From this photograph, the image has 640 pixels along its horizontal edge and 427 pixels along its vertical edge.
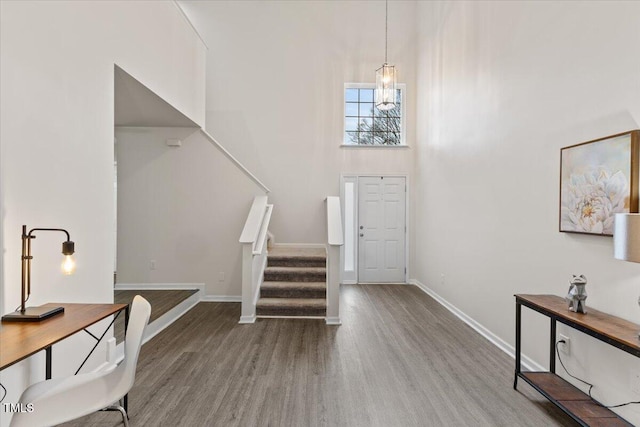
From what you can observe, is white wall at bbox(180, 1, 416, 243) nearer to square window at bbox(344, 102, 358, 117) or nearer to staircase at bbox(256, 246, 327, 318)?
square window at bbox(344, 102, 358, 117)

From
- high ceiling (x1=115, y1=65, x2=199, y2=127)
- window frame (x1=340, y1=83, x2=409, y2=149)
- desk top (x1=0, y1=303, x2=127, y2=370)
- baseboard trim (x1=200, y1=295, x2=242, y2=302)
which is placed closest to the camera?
desk top (x1=0, y1=303, x2=127, y2=370)

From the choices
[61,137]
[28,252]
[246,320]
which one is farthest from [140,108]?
[246,320]

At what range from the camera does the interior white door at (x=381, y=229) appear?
6887 mm

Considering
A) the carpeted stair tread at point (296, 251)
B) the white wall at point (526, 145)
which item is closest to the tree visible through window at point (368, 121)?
the white wall at point (526, 145)

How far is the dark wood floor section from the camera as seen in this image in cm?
431

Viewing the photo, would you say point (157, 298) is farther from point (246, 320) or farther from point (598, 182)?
point (598, 182)

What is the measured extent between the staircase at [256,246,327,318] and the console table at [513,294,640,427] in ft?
8.65

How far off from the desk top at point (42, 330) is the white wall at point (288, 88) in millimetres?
4521

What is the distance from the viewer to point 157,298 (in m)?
4.95

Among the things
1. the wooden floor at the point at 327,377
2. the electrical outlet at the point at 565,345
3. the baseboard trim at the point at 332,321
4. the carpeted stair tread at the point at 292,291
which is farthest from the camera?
the carpeted stair tread at the point at 292,291

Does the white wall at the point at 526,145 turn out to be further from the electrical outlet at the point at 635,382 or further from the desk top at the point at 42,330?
the desk top at the point at 42,330

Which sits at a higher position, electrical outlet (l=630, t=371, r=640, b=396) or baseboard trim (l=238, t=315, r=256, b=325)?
electrical outlet (l=630, t=371, r=640, b=396)

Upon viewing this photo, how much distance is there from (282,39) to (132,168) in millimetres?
3692

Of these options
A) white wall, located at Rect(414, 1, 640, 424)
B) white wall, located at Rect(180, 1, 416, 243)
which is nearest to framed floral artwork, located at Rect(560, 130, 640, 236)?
white wall, located at Rect(414, 1, 640, 424)
